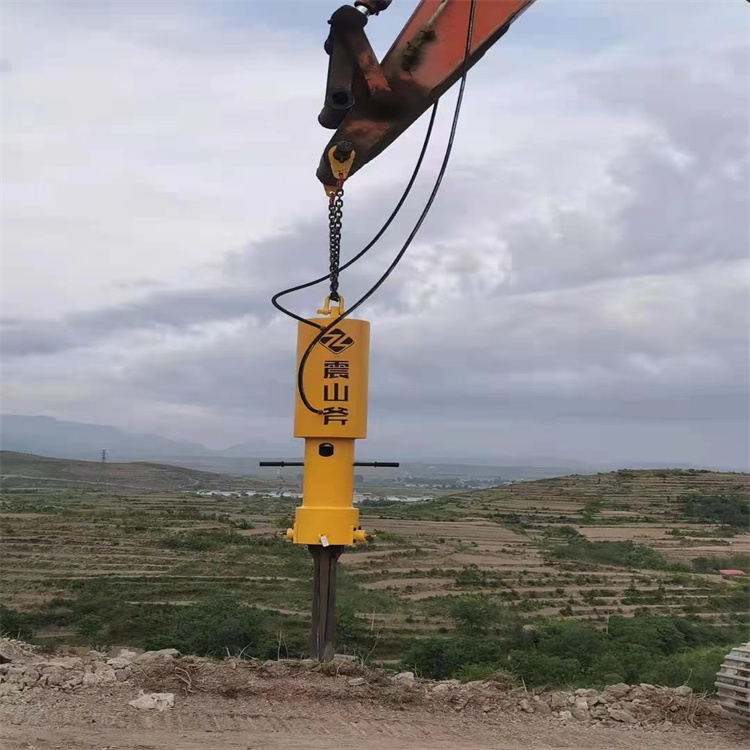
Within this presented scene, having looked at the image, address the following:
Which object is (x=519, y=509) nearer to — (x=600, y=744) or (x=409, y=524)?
(x=409, y=524)

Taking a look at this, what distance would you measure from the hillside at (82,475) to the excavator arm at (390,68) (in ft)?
256

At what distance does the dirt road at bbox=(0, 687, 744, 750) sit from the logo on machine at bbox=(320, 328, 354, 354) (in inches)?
111

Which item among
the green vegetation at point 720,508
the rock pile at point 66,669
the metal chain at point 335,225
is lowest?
the green vegetation at point 720,508

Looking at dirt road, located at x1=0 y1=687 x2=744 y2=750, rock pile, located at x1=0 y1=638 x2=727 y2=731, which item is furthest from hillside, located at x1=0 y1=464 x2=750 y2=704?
dirt road, located at x1=0 y1=687 x2=744 y2=750

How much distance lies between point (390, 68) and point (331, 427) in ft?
9.55

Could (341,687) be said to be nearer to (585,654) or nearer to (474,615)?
(585,654)

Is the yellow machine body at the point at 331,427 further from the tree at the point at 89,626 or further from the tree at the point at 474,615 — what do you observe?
the tree at the point at 89,626

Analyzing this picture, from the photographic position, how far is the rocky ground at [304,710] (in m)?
5.64

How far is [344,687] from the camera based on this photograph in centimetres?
651

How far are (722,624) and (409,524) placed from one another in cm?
2346

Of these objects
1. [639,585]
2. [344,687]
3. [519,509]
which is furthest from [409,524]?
[344,687]

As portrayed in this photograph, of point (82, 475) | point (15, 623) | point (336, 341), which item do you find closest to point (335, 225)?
point (336, 341)

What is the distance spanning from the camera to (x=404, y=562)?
1385 inches

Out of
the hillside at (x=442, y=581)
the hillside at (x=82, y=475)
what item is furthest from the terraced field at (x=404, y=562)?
the hillside at (x=82, y=475)
